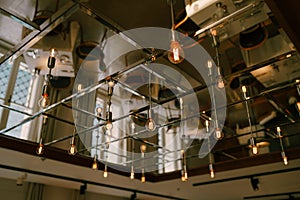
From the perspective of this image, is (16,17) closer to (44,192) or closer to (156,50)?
(156,50)

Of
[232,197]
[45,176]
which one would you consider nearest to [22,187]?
[45,176]

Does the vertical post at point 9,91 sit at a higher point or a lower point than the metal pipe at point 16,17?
higher

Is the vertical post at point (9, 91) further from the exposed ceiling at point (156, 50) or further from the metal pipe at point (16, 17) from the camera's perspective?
the metal pipe at point (16, 17)

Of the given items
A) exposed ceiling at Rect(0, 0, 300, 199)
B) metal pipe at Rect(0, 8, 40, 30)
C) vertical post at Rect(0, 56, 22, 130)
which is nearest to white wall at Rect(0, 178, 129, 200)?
exposed ceiling at Rect(0, 0, 300, 199)

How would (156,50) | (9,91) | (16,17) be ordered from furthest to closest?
1. (9,91)
2. (156,50)
3. (16,17)

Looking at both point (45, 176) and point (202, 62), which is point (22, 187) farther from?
point (202, 62)

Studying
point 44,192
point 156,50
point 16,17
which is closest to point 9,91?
point 44,192

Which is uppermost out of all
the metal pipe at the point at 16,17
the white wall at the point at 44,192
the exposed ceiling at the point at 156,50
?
the exposed ceiling at the point at 156,50

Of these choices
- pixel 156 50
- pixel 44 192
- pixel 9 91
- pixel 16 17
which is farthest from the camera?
pixel 44 192

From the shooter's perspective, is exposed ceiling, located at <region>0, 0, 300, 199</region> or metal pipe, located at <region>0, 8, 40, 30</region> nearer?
metal pipe, located at <region>0, 8, 40, 30</region>

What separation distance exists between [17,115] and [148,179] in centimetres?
Answer: 321

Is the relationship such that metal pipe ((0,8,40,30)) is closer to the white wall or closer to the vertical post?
the vertical post

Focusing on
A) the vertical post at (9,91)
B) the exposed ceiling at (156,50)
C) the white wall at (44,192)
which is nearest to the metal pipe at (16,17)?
the exposed ceiling at (156,50)

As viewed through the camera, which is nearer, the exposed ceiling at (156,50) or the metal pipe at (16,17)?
the metal pipe at (16,17)
